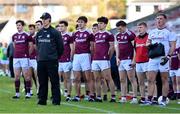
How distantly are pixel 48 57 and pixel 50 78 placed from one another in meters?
0.54

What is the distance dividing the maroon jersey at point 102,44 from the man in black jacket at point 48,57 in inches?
74.4

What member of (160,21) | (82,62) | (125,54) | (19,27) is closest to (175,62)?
(125,54)

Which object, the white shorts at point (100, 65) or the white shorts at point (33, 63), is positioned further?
the white shorts at point (33, 63)

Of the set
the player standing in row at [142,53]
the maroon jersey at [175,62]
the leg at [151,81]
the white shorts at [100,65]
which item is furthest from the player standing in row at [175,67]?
the leg at [151,81]

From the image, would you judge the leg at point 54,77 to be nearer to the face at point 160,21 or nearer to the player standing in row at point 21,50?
the face at point 160,21

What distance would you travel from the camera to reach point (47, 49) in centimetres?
1748

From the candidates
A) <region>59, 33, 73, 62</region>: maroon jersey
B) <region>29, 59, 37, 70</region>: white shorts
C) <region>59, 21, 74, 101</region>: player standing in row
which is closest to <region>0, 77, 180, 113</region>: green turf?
<region>59, 21, 74, 101</region>: player standing in row

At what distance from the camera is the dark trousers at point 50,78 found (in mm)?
17516

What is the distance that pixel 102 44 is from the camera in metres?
19.2

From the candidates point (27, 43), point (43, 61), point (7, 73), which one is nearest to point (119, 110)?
point (43, 61)

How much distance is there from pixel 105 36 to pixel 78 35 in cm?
80

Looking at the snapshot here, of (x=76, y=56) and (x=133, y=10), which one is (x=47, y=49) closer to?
(x=76, y=56)

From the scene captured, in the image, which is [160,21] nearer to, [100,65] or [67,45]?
[100,65]

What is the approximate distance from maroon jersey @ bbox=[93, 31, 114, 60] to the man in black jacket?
189 centimetres
